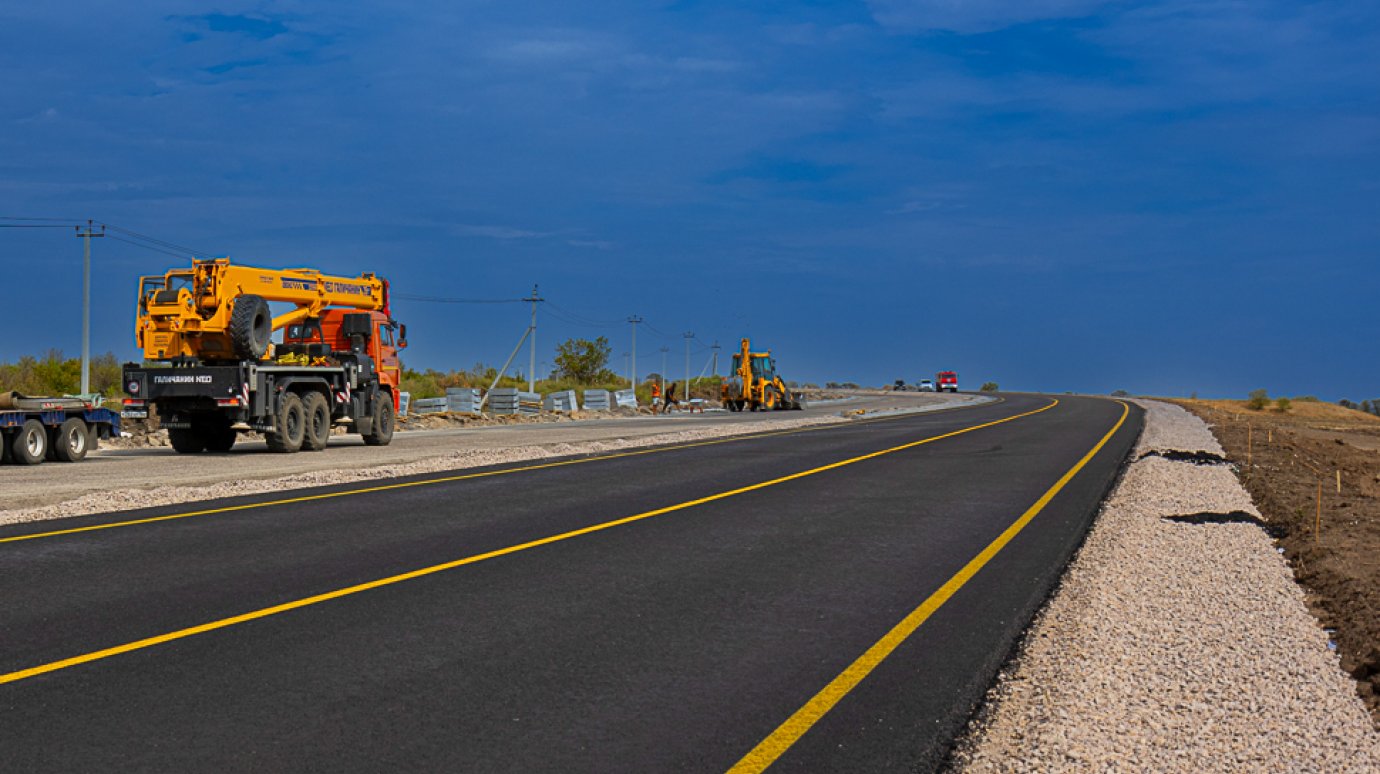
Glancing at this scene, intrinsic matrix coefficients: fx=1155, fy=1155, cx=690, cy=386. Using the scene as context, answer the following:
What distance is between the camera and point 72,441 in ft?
68.8

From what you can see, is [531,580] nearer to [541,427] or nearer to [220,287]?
[220,287]

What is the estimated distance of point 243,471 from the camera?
18.7m

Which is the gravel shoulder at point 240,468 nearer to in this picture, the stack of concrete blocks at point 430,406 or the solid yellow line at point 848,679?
the solid yellow line at point 848,679

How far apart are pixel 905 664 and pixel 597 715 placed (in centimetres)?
195

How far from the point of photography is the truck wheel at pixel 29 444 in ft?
65.2

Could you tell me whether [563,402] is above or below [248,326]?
below

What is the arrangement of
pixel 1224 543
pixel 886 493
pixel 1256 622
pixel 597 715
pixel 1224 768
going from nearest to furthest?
pixel 1224 768, pixel 597 715, pixel 1256 622, pixel 1224 543, pixel 886 493

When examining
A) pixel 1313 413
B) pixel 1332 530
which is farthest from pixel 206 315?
pixel 1313 413

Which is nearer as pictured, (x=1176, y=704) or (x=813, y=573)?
(x=1176, y=704)

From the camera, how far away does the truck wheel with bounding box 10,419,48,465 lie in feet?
65.2

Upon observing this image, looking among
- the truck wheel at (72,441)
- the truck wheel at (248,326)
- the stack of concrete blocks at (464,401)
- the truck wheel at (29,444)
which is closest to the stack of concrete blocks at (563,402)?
A: the stack of concrete blocks at (464,401)

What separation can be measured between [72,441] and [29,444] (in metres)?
1.08

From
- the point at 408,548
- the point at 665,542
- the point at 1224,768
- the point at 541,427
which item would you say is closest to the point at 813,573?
the point at 665,542

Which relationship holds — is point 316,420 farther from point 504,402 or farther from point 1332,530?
point 504,402
